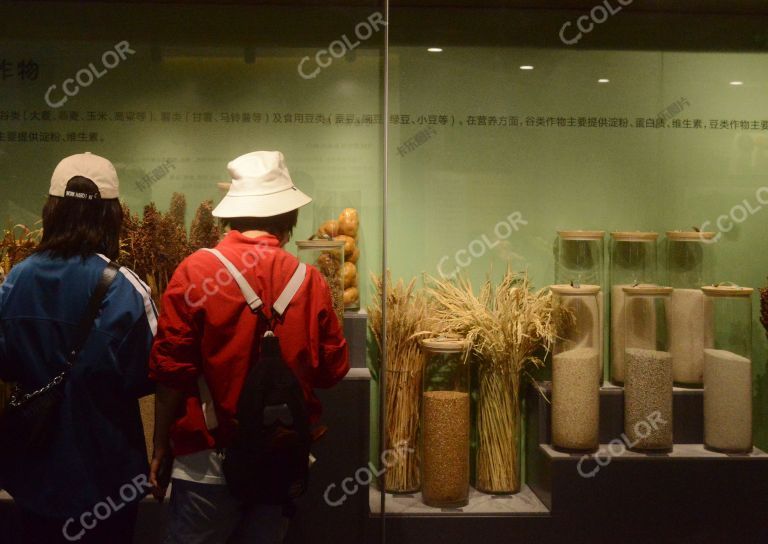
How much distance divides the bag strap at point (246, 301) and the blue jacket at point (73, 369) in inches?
7.3

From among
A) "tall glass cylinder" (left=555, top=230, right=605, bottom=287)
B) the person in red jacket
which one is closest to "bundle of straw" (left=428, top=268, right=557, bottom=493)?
"tall glass cylinder" (left=555, top=230, right=605, bottom=287)

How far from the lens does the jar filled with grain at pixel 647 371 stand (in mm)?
2883

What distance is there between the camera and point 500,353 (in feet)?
9.77

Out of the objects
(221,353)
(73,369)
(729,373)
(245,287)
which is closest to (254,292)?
(245,287)

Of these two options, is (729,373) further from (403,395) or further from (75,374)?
(75,374)

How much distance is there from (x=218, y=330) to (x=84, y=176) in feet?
1.71

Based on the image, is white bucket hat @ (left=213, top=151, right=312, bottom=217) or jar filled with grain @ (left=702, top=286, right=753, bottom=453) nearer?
white bucket hat @ (left=213, top=151, right=312, bottom=217)

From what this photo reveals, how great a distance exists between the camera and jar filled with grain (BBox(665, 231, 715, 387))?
298 centimetres

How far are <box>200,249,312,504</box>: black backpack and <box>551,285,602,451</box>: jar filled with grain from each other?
1319 millimetres

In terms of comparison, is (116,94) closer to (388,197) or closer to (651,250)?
(388,197)

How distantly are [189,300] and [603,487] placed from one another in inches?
68.1

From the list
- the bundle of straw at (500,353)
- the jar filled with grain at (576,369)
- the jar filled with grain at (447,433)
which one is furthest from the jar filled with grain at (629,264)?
the jar filled with grain at (447,433)

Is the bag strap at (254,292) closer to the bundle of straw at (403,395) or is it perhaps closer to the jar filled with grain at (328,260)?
the jar filled with grain at (328,260)

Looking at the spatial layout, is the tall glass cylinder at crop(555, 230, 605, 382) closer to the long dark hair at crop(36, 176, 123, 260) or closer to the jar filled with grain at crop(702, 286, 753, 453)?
the jar filled with grain at crop(702, 286, 753, 453)
